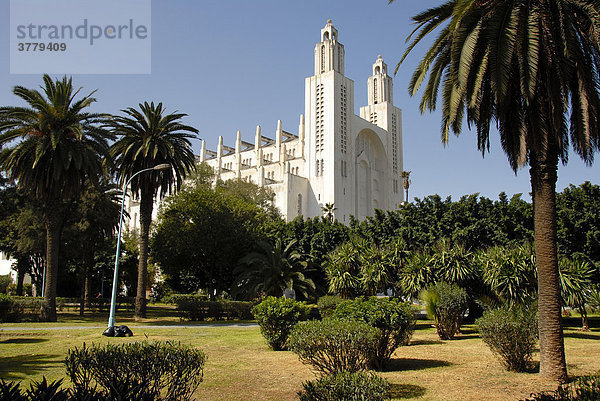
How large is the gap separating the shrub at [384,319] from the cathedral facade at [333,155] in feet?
205

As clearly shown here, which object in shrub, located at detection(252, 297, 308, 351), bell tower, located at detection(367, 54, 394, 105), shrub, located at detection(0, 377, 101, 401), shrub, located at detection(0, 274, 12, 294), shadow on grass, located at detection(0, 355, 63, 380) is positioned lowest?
shrub, located at detection(0, 274, 12, 294)

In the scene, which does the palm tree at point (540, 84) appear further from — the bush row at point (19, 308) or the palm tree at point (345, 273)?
the bush row at point (19, 308)

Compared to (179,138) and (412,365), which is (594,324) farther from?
(179,138)

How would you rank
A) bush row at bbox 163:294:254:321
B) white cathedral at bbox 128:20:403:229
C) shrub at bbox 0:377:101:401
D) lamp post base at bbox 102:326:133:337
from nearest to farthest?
1. shrub at bbox 0:377:101:401
2. lamp post base at bbox 102:326:133:337
3. bush row at bbox 163:294:254:321
4. white cathedral at bbox 128:20:403:229

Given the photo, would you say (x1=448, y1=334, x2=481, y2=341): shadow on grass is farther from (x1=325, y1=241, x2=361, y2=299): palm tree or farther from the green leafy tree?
the green leafy tree

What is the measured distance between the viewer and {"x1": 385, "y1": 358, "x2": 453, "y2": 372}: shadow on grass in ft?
41.0

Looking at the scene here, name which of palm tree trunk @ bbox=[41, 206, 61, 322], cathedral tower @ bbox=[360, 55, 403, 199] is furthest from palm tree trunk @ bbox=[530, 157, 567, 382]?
cathedral tower @ bbox=[360, 55, 403, 199]

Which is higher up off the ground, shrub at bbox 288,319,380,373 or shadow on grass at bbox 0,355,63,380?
shrub at bbox 288,319,380,373

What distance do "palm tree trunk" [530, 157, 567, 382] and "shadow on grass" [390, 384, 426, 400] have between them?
2.99 meters

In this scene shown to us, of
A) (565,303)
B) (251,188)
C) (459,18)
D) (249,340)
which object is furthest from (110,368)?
(251,188)

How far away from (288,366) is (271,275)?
22.5 m

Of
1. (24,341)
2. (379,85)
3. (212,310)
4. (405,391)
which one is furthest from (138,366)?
(379,85)

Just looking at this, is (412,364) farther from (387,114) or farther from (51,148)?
(387,114)

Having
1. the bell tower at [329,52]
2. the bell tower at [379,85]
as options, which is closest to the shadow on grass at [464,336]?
the bell tower at [329,52]
